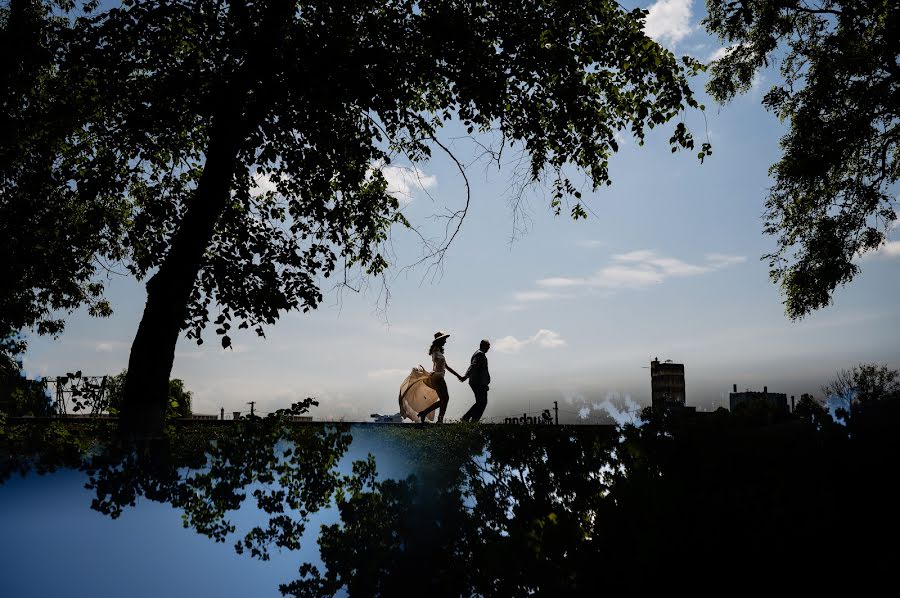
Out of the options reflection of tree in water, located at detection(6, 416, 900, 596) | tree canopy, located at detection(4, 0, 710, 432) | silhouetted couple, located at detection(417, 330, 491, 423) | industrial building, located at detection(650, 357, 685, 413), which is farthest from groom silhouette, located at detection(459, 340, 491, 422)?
industrial building, located at detection(650, 357, 685, 413)

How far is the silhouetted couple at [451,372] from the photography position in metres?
13.7

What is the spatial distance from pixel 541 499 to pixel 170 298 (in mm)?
4727

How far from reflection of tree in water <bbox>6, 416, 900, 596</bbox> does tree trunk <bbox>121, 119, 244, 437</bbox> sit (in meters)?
1.75

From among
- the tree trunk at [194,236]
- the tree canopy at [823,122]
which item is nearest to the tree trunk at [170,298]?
the tree trunk at [194,236]

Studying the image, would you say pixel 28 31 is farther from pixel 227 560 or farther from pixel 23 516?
pixel 227 560

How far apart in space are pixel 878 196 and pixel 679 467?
69.3 ft

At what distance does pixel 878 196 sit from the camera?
1981 centimetres

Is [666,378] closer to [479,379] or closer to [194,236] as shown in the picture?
[479,379]

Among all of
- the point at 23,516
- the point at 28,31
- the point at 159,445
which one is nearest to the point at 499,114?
the point at 159,445

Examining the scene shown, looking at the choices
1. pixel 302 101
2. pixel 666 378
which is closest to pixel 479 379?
pixel 302 101

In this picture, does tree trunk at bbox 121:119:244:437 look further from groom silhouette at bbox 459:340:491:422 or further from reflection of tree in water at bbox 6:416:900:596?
groom silhouette at bbox 459:340:491:422

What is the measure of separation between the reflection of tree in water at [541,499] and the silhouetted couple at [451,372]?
7.64m

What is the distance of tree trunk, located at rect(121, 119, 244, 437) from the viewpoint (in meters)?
6.52

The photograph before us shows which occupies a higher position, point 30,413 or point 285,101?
point 285,101
